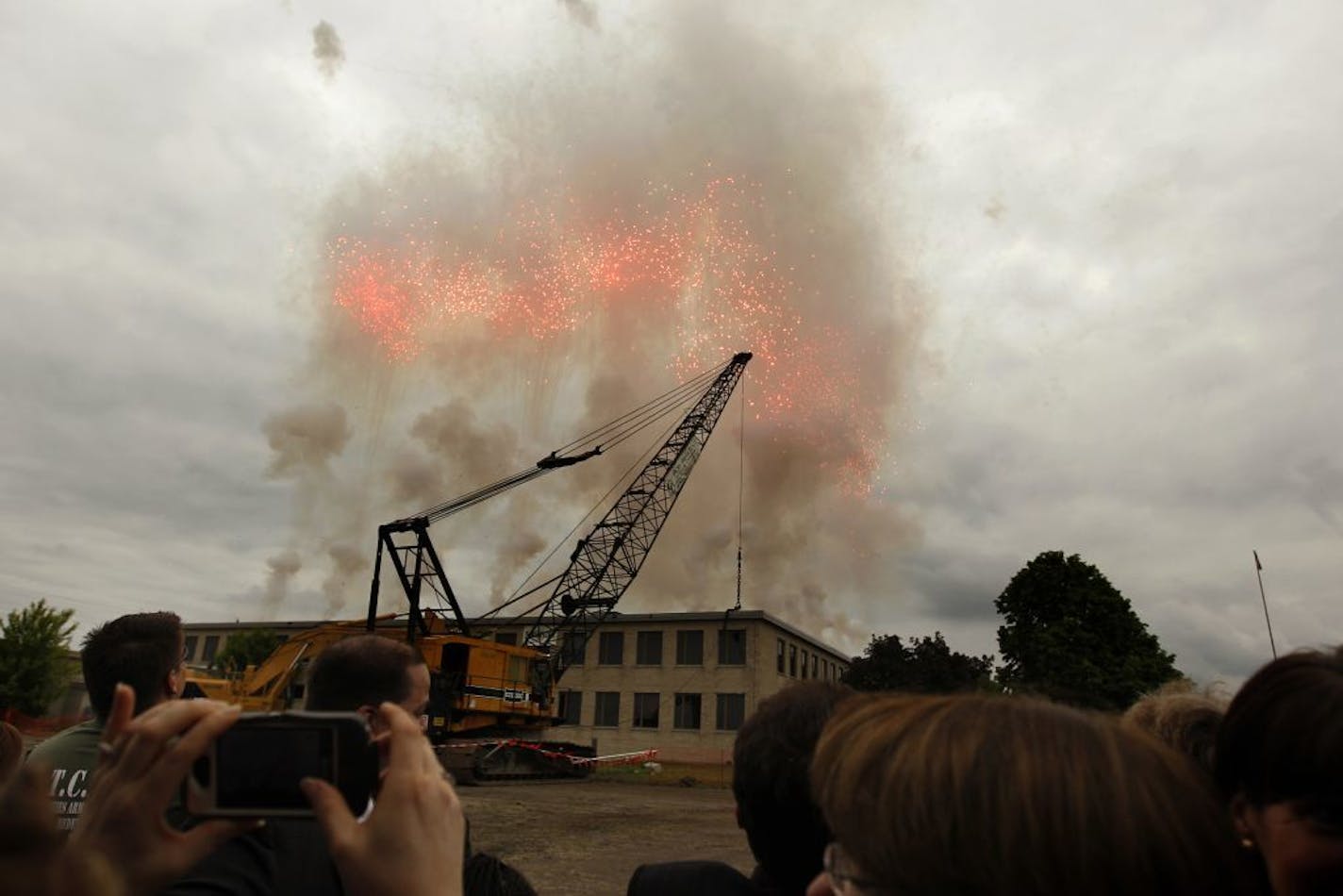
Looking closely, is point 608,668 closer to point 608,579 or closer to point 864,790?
point 608,579

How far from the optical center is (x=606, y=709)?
5288 centimetres

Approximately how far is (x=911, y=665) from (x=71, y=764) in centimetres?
4641

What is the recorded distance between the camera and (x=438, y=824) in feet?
4.39

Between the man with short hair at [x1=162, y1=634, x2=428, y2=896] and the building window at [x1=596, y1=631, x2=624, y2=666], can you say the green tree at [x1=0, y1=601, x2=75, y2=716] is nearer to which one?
the building window at [x1=596, y1=631, x2=624, y2=666]

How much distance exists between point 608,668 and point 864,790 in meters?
54.3

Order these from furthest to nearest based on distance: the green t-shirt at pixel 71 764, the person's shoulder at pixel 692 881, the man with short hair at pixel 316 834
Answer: the green t-shirt at pixel 71 764
the person's shoulder at pixel 692 881
the man with short hair at pixel 316 834

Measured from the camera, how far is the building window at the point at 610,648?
5400 centimetres

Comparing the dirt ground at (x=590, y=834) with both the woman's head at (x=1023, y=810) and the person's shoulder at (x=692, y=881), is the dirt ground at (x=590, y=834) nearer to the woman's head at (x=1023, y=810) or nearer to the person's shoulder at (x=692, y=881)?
the person's shoulder at (x=692, y=881)

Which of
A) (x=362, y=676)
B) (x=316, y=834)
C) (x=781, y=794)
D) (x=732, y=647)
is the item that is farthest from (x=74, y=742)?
(x=732, y=647)

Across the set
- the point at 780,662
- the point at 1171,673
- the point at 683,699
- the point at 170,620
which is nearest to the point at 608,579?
the point at 683,699

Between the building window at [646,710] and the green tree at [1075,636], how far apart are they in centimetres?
2091

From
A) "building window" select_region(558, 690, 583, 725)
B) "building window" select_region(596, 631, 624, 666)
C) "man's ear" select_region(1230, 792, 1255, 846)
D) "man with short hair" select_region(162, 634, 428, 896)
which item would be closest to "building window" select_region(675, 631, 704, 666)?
"building window" select_region(596, 631, 624, 666)

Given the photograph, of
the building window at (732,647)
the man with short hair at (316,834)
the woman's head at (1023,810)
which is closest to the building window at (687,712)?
the building window at (732,647)

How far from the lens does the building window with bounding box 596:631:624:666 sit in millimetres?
54000
